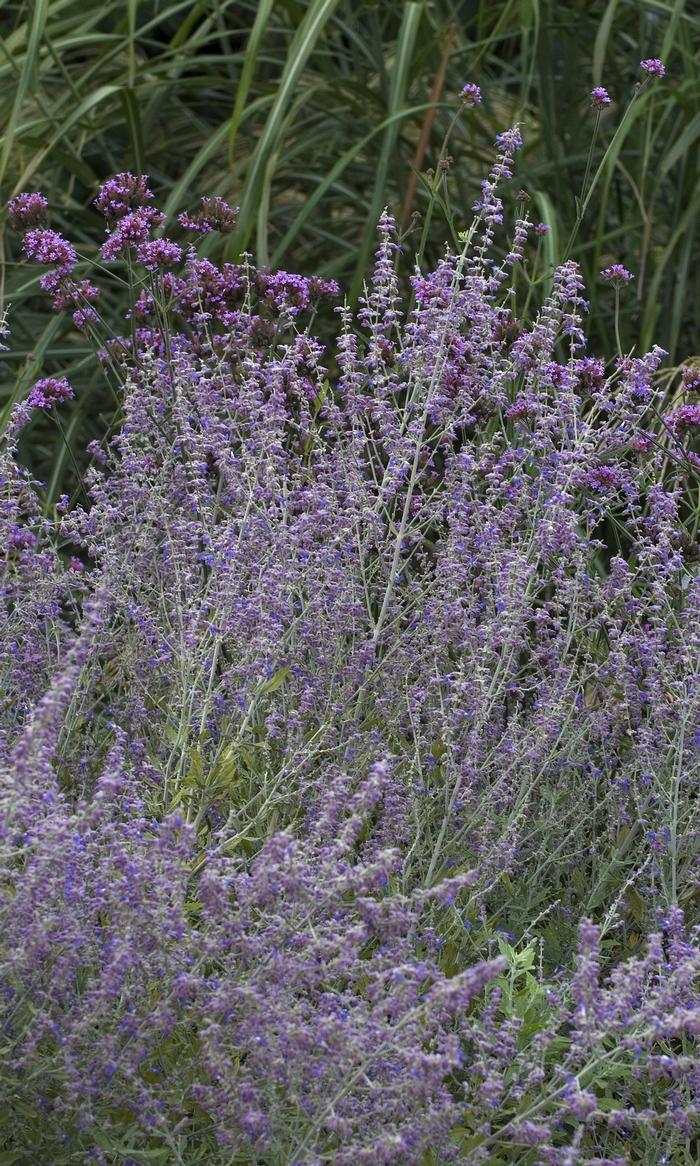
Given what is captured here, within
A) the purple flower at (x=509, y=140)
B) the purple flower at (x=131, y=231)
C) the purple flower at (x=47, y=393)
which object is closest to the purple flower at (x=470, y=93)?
the purple flower at (x=509, y=140)

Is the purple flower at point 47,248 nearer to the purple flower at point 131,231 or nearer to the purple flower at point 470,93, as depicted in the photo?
the purple flower at point 131,231

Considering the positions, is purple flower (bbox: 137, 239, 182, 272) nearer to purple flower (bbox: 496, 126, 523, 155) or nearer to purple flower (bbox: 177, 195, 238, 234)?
purple flower (bbox: 177, 195, 238, 234)

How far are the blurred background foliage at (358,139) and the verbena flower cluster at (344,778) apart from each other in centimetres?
112

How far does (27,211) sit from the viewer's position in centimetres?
280

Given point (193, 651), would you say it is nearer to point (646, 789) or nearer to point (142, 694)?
point (142, 694)

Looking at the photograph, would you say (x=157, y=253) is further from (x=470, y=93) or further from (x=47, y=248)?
(x=470, y=93)

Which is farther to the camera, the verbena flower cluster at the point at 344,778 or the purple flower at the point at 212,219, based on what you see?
the purple flower at the point at 212,219

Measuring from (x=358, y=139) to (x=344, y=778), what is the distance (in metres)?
3.52

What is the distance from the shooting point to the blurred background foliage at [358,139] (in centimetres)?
409

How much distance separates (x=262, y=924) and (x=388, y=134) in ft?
8.56

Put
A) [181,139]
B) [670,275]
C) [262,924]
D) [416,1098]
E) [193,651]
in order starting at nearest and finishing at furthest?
[416,1098] → [262,924] → [193,651] → [670,275] → [181,139]

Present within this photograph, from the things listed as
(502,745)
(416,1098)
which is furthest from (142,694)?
(416,1098)

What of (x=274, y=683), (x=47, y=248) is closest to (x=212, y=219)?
(x=47, y=248)

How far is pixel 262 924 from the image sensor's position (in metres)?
1.83
